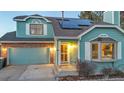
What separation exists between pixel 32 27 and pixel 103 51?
6.69 m

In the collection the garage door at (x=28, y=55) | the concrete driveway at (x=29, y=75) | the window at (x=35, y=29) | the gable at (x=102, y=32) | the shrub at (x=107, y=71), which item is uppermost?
the window at (x=35, y=29)

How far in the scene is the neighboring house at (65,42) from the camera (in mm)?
10602

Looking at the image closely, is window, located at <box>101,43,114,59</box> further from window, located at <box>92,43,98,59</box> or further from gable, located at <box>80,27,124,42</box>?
gable, located at <box>80,27,124,42</box>

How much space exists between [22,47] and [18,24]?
1.89 m

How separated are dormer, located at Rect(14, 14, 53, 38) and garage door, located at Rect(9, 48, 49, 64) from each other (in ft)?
3.89

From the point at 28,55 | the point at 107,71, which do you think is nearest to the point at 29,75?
the point at 107,71

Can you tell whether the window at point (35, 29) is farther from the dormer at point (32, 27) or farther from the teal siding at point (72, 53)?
the teal siding at point (72, 53)

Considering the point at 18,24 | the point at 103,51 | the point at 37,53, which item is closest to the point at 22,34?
the point at 18,24

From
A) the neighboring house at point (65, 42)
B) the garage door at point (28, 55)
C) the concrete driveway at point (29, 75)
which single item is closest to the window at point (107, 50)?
the neighboring house at point (65, 42)

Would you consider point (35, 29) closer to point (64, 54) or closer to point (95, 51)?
point (64, 54)

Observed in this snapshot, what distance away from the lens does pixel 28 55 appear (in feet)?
48.9

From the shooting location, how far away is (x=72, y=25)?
502 inches

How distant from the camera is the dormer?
1534cm
